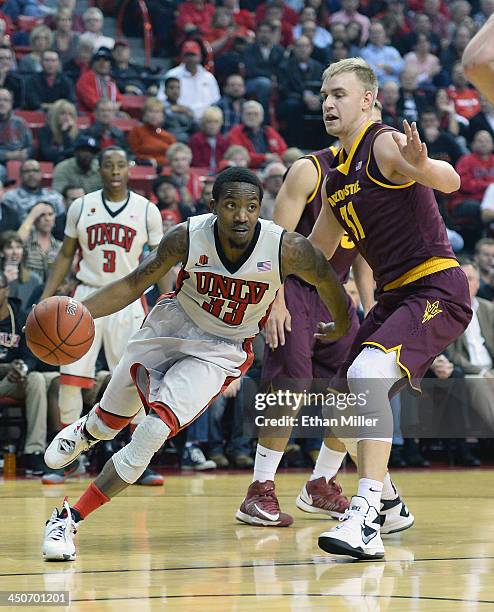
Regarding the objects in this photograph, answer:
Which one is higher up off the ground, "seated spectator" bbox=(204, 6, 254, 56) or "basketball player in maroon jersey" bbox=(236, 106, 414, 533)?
"seated spectator" bbox=(204, 6, 254, 56)

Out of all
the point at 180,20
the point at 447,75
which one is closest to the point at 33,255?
the point at 180,20

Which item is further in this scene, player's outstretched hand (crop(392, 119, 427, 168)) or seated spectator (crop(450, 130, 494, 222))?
seated spectator (crop(450, 130, 494, 222))

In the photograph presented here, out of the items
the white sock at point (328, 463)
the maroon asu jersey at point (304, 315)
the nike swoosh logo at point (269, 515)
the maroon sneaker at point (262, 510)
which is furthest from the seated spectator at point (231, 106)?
the nike swoosh logo at point (269, 515)

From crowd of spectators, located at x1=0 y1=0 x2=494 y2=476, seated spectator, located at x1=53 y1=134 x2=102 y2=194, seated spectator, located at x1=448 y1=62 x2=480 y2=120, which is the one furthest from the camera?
seated spectator, located at x1=448 y1=62 x2=480 y2=120

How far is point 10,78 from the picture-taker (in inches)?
540

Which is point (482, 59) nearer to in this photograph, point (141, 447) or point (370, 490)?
point (370, 490)

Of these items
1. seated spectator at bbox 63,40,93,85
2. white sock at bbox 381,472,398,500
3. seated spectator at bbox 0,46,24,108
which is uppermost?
seated spectator at bbox 63,40,93,85

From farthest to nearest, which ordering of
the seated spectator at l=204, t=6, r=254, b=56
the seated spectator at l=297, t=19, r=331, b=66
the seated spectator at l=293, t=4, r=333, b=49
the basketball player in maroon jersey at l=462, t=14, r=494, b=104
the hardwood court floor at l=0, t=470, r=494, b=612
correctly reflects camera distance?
the seated spectator at l=293, t=4, r=333, b=49
the seated spectator at l=297, t=19, r=331, b=66
the seated spectator at l=204, t=6, r=254, b=56
the hardwood court floor at l=0, t=470, r=494, b=612
the basketball player in maroon jersey at l=462, t=14, r=494, b=104

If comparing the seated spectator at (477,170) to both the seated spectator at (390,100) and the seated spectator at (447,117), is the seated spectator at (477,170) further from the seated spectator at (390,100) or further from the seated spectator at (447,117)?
the seated spectator at (390,100)

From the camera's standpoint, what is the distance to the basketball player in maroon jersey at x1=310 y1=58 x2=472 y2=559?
5.15 metres

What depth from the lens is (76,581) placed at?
459 centimetres

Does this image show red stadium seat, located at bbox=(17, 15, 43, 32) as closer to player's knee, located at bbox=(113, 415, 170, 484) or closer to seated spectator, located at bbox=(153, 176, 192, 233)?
seated spectator, located at bbox=(153, 176, 192, 233)

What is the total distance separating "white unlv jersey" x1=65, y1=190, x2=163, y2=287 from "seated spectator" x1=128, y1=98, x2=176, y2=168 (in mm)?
4561

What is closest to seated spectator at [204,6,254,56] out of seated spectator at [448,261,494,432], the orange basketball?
seated spectator at [448,261,494,432]
